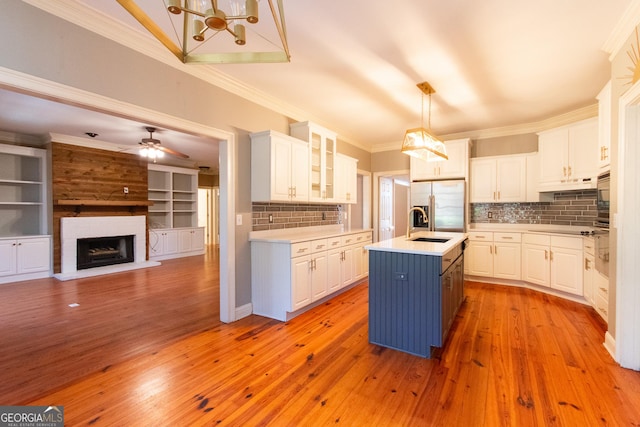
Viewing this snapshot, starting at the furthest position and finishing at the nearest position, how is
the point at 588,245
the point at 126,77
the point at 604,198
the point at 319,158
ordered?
the point at 319,158 → the point at 588,245 → the point at 604,198 → the point at 126,77

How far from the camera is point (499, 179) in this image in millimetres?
4711

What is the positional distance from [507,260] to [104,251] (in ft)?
24.8

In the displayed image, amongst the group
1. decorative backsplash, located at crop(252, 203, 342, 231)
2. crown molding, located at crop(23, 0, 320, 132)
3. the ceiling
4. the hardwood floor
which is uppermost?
the ceiling

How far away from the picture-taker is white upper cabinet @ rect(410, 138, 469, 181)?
484 cm

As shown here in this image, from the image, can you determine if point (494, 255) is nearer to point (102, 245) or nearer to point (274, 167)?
point (274, 167)

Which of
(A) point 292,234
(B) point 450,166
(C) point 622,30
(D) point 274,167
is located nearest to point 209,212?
(A) point 292,234

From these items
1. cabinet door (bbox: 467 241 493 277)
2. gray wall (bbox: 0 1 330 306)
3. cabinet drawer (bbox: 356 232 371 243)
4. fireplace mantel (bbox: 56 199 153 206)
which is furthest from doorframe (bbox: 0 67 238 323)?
fireplace mantel (bbox: 56 199 153 206)

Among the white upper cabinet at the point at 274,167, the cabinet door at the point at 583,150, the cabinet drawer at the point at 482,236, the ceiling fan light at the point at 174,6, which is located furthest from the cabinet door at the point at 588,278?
the ceiling fan light at the point at 174,6

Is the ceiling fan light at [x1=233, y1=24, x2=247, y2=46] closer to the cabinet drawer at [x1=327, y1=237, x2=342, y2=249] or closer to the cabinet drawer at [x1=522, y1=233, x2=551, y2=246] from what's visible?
the cabinet drawer at [x1=327, y1=237, x2=342, y2=249]

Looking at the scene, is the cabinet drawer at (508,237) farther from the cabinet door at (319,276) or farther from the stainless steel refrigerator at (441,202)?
the cabinet door at (319,276)

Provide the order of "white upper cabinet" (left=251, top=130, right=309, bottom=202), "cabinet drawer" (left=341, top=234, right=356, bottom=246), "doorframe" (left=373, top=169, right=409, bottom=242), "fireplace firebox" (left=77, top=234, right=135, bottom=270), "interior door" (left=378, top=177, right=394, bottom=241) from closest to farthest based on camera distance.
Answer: "white upper cabinet" (left=251, top=130, right=309, bottom=202), "cabinet drawer" (left=341, top=234, right=356, bottom=246), "fireplace firebox" (left=77, top=234, right=135, bottom=270), "doorframe" (left=373, top=169, right=409, bottom=242), "interior door" (left=378, top=177, right=394, bottom=241)

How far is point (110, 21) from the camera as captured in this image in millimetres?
2086

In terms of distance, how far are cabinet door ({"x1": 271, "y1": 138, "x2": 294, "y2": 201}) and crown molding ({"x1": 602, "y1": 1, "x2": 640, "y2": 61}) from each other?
295 centimetres

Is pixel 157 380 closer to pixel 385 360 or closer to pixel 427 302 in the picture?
pixel 385 360
